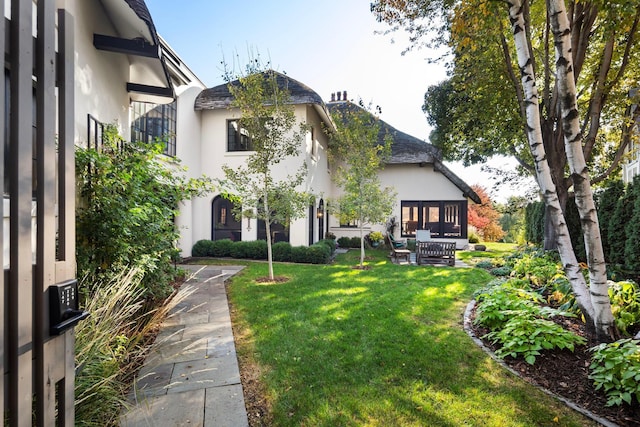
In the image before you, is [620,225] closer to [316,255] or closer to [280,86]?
[316,255]

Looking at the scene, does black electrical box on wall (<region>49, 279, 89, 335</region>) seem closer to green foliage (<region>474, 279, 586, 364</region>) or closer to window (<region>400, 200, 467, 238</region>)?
green foliage (<region>474, 279, 586, 364</region>)

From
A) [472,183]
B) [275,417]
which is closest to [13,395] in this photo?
[275,417]

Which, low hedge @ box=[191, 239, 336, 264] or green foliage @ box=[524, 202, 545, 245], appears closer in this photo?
low hedge @ box=[191, 239, 336, 264]

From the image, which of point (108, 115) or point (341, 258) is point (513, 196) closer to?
point (341, 258)

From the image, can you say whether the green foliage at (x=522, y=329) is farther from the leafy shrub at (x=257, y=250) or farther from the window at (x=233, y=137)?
the window at (x=233, y=137)

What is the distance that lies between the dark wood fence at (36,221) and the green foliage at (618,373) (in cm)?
426

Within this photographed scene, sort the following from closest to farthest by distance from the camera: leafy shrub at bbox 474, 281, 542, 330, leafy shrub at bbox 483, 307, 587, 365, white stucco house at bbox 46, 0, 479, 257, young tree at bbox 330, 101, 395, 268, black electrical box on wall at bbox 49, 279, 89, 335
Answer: black electrical box on wall at bbox 49, 279, 89, 335 → leafy shrub at bbox 483, 307, 587, 365 → leafy shrub at bbox 474, 281, 542, 330 → white stucco house at bbox 46, 0, 479, 257 → young tree at bbox 330, 101, 395, 268

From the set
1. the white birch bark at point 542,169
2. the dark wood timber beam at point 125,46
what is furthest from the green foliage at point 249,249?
the white birch bark at point 542,169

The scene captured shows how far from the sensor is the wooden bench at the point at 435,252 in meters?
11.0

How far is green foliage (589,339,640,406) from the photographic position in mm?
2816

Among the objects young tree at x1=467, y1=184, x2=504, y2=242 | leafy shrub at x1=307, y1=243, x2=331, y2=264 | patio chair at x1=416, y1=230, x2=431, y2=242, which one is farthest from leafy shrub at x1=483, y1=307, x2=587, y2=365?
young tree at x1=467, y1=184, x2=504, y2=242

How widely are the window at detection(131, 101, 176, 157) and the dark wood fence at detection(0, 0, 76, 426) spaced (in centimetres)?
728

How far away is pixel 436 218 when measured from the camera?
16.5 meters

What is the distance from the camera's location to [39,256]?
5.04ft
